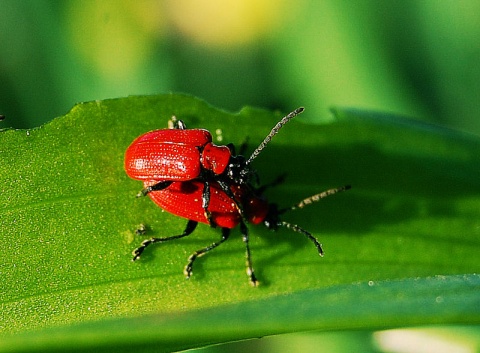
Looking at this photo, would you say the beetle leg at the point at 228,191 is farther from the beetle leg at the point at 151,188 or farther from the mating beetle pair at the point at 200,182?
the beetle leg at the point at 151,188

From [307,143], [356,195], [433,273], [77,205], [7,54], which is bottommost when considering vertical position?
[433,273]

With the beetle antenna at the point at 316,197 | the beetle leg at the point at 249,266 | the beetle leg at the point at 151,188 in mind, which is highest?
the beetle antenna at the point at 316,197

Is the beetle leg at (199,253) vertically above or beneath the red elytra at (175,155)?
beneath

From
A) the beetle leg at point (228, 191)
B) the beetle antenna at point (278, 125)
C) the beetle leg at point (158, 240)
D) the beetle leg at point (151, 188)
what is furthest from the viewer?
the beetle leg at point (228, 191)

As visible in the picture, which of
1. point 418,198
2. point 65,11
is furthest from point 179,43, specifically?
point 418,198

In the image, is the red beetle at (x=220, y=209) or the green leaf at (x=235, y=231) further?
the red beetle at (x=220, y=209)

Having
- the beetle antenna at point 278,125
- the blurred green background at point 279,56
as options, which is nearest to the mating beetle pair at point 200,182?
the beetle antenna at point 278,125

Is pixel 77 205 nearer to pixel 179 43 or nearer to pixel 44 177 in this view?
pixel 44 177
